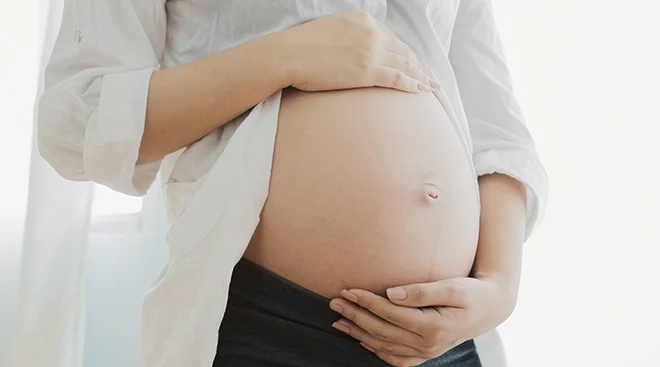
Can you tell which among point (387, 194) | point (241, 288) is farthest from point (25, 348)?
point (387, 194)

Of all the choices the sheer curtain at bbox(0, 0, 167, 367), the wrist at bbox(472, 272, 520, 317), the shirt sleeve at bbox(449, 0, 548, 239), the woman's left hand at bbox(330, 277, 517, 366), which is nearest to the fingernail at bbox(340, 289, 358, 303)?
the woman's left hand at bbox(330, 277, 517, 366)

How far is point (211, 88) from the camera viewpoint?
2.28 feet

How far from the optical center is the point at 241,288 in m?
0.70

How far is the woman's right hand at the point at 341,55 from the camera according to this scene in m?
0.71

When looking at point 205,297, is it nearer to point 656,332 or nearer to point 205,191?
point 205,191

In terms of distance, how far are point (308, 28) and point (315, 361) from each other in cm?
33

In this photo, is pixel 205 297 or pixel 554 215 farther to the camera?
pixel 554 215

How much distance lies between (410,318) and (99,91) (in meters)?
0.37

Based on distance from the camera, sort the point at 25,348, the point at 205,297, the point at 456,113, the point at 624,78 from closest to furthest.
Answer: the point at 205,297 → the point at 456,113 → the point at 25,348 → the point at 624,78

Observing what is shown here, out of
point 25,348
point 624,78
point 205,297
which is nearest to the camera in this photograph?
point 205,297

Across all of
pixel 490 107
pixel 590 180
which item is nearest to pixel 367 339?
pixel 490 107

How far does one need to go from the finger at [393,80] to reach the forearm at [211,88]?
0.10 metres

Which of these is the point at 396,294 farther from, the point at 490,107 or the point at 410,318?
the point at 490,107

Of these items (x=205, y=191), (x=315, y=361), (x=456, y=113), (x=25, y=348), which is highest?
(x=456, y=113)
